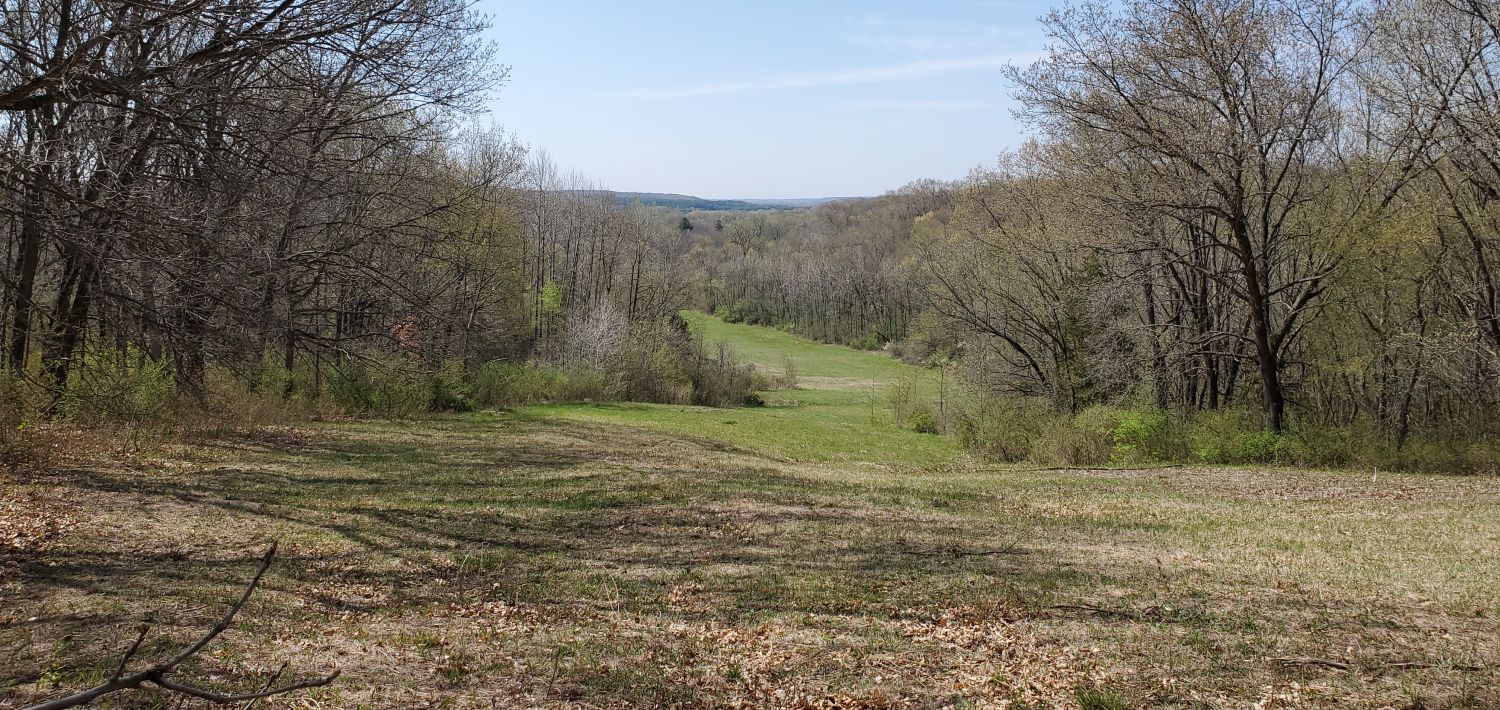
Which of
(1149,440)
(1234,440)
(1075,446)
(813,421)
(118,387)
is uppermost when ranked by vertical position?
Answer: (118,387)

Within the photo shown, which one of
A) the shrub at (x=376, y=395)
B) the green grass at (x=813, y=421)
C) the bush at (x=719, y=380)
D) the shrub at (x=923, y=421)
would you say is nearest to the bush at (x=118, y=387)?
the shrub at (x=376, y=395)

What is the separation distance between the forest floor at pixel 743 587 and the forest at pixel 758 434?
2.1 inches

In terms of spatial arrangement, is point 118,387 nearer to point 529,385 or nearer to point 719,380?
point 529,385

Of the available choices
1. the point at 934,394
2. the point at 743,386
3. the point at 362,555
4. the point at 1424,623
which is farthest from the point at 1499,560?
the point at 743,386

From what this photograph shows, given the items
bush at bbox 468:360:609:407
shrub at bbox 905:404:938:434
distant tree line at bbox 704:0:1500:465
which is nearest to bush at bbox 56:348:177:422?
bush at bbox 468:360:609:407

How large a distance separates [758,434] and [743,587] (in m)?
21.1

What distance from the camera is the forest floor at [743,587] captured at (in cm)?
488

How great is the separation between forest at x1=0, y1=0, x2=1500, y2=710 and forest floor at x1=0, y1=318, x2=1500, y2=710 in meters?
0.05

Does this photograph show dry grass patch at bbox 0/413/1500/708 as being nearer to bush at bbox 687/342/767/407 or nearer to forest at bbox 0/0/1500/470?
forest at bbox 0/0/1500/470

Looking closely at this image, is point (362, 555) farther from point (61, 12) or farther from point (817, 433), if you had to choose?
point (817, 433)

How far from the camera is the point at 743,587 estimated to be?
7020 millimetres

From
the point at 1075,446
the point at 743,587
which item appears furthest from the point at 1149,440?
the point at 743,587

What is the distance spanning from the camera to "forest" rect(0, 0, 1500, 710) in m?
5.31

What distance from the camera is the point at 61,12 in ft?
26.4
